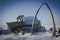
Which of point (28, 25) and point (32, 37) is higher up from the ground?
point (28, 25)

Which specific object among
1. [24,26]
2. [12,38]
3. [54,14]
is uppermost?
[54,14]

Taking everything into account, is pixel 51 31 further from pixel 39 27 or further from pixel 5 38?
pixel 5 38

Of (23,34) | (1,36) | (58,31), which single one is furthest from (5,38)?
(58,31)

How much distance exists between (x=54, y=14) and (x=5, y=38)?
0.66 meters

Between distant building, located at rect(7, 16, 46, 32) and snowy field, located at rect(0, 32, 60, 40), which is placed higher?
distant building, located at rect(7, 16, 46, 32)

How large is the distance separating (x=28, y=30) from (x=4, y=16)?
1.12ft

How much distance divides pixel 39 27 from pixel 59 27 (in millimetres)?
239

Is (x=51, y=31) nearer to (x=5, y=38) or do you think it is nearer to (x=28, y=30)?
(x=28, y=30)

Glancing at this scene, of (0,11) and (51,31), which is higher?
(0,11)

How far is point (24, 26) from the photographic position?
2.16 m

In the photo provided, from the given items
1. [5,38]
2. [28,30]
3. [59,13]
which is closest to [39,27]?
[28,30]

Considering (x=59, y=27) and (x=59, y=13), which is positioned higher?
(x=59, y=13)

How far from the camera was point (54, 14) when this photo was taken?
7.04 ft

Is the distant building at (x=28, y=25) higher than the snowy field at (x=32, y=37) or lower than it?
higher
